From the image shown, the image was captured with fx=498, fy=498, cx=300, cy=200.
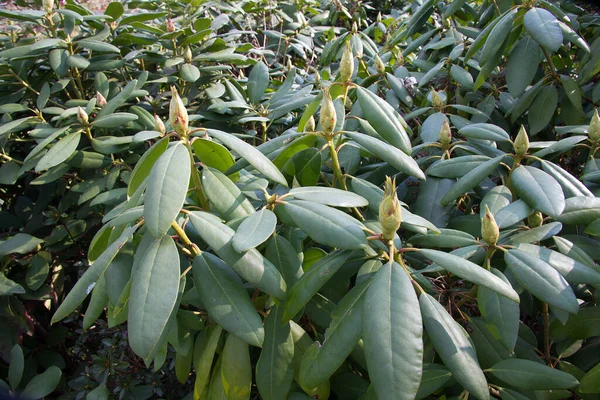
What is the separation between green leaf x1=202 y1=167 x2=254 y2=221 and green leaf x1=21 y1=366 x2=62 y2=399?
46.1 inches

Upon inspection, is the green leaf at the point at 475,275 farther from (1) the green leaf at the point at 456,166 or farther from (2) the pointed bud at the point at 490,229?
(1) the green leaf at the point at 456,166

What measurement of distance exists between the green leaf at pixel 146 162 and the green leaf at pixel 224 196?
0.36 feet

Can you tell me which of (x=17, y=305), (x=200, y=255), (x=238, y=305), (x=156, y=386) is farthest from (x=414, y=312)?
(x=17, y=305)

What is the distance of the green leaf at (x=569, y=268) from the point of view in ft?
3.24

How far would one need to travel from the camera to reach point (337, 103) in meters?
1.37

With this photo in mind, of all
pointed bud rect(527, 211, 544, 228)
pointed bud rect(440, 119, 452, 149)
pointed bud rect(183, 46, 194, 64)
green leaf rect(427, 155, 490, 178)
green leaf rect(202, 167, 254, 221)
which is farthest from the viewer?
pointed bud rect(183, 46, 194, 64)

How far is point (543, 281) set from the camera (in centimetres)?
95

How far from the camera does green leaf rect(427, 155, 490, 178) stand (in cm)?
133

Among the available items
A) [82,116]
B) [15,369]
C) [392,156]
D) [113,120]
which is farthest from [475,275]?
[15,369]

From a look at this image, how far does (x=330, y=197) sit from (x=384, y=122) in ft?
1.09

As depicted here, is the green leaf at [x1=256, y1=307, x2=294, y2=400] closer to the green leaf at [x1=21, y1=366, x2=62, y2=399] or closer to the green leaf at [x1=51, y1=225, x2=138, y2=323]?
the green leaf at [x1=51, y1=225, x2=138, y2=323]

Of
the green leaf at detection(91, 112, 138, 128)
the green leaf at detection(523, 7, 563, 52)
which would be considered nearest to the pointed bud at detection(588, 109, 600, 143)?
the green leaf at detection(523, 7, 563, 52)

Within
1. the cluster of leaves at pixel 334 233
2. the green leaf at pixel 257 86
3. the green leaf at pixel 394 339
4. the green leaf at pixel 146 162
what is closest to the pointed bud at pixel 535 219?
the cluster of leaves at pixel 334 233

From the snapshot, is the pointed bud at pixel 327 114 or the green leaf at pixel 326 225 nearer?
the green leaf at pixel 326 225
